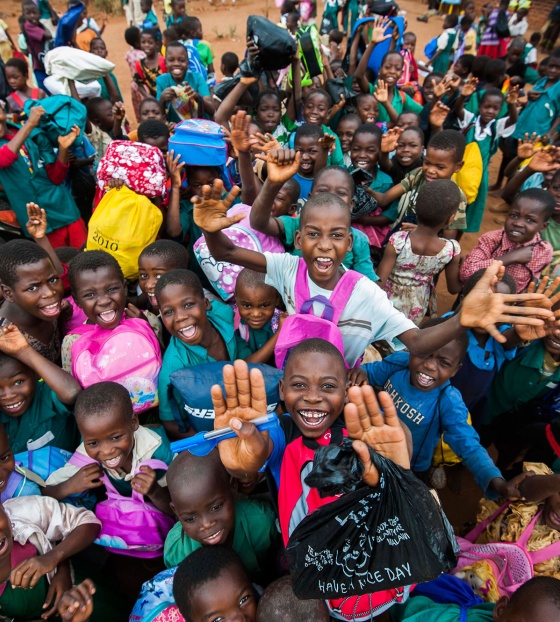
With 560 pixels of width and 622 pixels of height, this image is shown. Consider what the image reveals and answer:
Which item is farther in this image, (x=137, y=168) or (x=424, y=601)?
(x=137, y=168)

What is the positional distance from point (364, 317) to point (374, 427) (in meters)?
0.84

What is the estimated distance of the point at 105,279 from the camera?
87.0 inches

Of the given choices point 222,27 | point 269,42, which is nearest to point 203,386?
point 269,42

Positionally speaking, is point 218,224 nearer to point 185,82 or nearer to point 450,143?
point 450,143

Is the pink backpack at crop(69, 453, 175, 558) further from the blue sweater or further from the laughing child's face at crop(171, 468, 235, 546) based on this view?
the blue sweater

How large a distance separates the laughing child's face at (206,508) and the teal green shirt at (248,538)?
0.08 metres

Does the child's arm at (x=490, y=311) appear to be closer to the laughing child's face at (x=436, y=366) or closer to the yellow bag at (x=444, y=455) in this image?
the laughing child's face at (x=436, y=366)

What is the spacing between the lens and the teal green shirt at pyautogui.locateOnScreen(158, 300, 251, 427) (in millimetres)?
2055

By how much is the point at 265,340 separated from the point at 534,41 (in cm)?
974

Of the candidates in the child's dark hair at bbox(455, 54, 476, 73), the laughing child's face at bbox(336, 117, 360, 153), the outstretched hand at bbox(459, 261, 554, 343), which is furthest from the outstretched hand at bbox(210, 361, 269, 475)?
the child's dark hair at bbox(455, 54, 476, 73)

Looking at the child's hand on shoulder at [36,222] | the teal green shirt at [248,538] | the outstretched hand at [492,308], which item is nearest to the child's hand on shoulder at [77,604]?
the teal green shirt at [248,538]

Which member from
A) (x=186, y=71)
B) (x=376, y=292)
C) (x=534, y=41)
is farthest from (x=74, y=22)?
(x=534, y=41)

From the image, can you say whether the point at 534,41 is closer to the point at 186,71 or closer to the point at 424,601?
the point at 186,71

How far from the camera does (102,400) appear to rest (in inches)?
70.5
